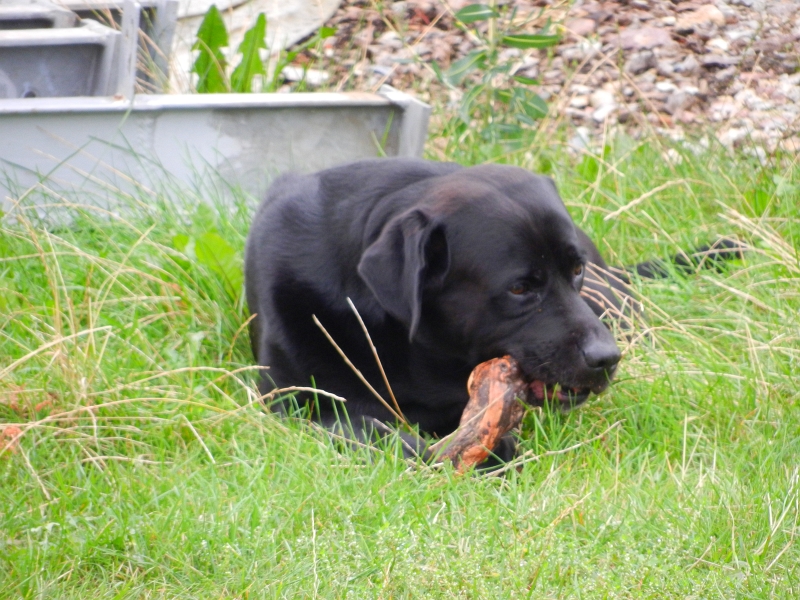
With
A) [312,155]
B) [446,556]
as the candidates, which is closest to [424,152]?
[312,155]

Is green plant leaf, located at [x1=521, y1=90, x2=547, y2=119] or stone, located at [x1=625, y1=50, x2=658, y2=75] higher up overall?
stone, located at [x1=625, y1=50, x2=658, y2=75]

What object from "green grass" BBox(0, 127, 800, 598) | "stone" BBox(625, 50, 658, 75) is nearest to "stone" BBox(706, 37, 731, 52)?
"stone" BBox(625, 50, 658, 75)

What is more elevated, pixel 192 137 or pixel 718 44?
pixel 718 44

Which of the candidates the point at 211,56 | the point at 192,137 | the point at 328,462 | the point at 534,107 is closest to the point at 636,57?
the point at 534,107

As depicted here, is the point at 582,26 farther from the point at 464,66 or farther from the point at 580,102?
the point at 464,66

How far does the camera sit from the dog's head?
2477 millimetres

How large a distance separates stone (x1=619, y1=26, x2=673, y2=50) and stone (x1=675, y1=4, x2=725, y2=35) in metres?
0.12

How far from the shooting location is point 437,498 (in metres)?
2.28

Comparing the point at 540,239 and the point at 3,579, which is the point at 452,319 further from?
the point at 3,579

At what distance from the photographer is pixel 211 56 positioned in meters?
4.60

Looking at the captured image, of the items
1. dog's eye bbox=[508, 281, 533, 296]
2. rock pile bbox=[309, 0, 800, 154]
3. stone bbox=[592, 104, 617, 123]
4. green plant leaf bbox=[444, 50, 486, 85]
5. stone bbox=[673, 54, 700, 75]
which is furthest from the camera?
stone bbox=[673, 54, 700, 75]

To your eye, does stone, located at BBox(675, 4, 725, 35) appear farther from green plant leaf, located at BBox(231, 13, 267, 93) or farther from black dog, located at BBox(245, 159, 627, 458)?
black dog, located at BBox(245, 159, 627, 458)

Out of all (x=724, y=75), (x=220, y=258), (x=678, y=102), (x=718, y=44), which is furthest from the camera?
(x=718, y=44)

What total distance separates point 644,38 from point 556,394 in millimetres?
4119
